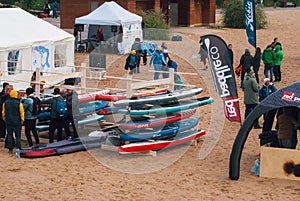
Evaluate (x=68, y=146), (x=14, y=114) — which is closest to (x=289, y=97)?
(x=68, y=146)

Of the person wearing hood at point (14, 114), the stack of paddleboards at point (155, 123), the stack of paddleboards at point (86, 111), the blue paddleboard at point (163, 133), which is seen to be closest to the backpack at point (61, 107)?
the stack of paddleboards at point (86, 111)

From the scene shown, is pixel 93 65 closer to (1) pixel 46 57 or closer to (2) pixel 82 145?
(1) pixel 46 57

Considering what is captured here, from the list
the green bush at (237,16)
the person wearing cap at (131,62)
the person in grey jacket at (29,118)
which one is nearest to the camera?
the person in grey jacket at (29,118)

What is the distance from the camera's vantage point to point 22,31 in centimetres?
2248

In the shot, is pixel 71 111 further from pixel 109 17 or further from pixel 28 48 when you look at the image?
pixel 109 17

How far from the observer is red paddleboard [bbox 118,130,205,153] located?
14906mm

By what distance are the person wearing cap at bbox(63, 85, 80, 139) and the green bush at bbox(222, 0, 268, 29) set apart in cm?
2654

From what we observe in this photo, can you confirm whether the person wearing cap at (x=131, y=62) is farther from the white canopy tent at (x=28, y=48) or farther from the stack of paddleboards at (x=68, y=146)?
the stack of paddleboards at (x=68, y=146)

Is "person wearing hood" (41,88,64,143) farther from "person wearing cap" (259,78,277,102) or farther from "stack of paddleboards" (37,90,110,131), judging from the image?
"person wearing cap" (259,78,277,102)

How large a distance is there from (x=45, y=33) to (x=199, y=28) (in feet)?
61.3

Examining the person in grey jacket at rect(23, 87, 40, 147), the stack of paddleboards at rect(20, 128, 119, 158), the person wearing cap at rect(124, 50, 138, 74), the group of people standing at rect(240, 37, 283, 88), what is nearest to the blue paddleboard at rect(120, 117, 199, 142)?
the stack of paddleboards at rect(20, 128, 119, 158)

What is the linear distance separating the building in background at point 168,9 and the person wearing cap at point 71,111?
68.9 ft

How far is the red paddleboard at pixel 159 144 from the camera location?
1491 cm

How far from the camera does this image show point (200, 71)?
84.8ft
